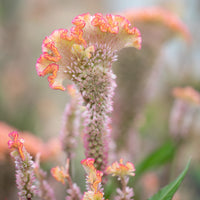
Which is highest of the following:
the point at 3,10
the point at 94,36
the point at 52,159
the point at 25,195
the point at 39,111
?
the point at 3,10

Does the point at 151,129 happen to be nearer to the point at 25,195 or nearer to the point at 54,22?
the point at 25,195

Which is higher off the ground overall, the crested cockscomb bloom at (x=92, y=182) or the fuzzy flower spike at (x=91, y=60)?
the fuzzy flower spike at (x=91, y=60)

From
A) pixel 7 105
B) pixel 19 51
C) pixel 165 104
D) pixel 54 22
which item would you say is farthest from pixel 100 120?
pixel 54 22

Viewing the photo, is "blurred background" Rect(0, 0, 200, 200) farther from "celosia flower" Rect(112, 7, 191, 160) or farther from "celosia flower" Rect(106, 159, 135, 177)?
"celosia flower" Rect(106, 159, 135, 177)

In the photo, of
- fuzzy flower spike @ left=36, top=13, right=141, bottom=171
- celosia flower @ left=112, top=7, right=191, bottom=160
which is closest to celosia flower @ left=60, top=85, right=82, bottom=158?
fuzzy flower spike @ left=36, top=13, right=141, bottom=171

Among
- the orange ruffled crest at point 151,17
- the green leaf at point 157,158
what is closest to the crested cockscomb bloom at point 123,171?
the green leaf at point 157,158

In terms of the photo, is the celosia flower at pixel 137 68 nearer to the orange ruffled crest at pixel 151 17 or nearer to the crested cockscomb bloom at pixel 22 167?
the orange ruffled crest at pixel 151 17
